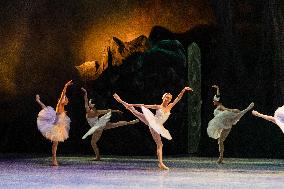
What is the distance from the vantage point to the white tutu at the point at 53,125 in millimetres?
12280

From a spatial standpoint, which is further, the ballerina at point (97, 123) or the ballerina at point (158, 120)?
the ballerina at point (97, 123)

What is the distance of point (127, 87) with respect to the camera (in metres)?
18.3

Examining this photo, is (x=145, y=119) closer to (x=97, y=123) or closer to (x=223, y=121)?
(x=223, y=121)

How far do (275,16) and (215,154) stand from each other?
204 inches

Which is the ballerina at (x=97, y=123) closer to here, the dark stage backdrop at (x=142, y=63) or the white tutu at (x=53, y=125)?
the white tutu at (x=53, y=125)

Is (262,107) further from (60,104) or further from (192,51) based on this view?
(60,104)

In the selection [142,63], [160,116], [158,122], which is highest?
[142,63]

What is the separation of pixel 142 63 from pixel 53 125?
6523mm

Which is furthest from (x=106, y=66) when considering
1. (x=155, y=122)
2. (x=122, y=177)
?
(x=122, y=177)

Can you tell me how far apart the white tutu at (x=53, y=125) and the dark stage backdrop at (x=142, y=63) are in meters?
5.73

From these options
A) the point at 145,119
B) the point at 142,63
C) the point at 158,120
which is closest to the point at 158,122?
the point at 158,120

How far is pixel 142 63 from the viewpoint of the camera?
18312 mm

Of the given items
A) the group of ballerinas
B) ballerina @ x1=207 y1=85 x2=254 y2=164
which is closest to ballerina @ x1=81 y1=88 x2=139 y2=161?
the group of ballerinas

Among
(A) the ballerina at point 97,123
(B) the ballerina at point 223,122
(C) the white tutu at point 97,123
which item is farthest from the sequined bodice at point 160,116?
(C) the white tutu at point 97,123
